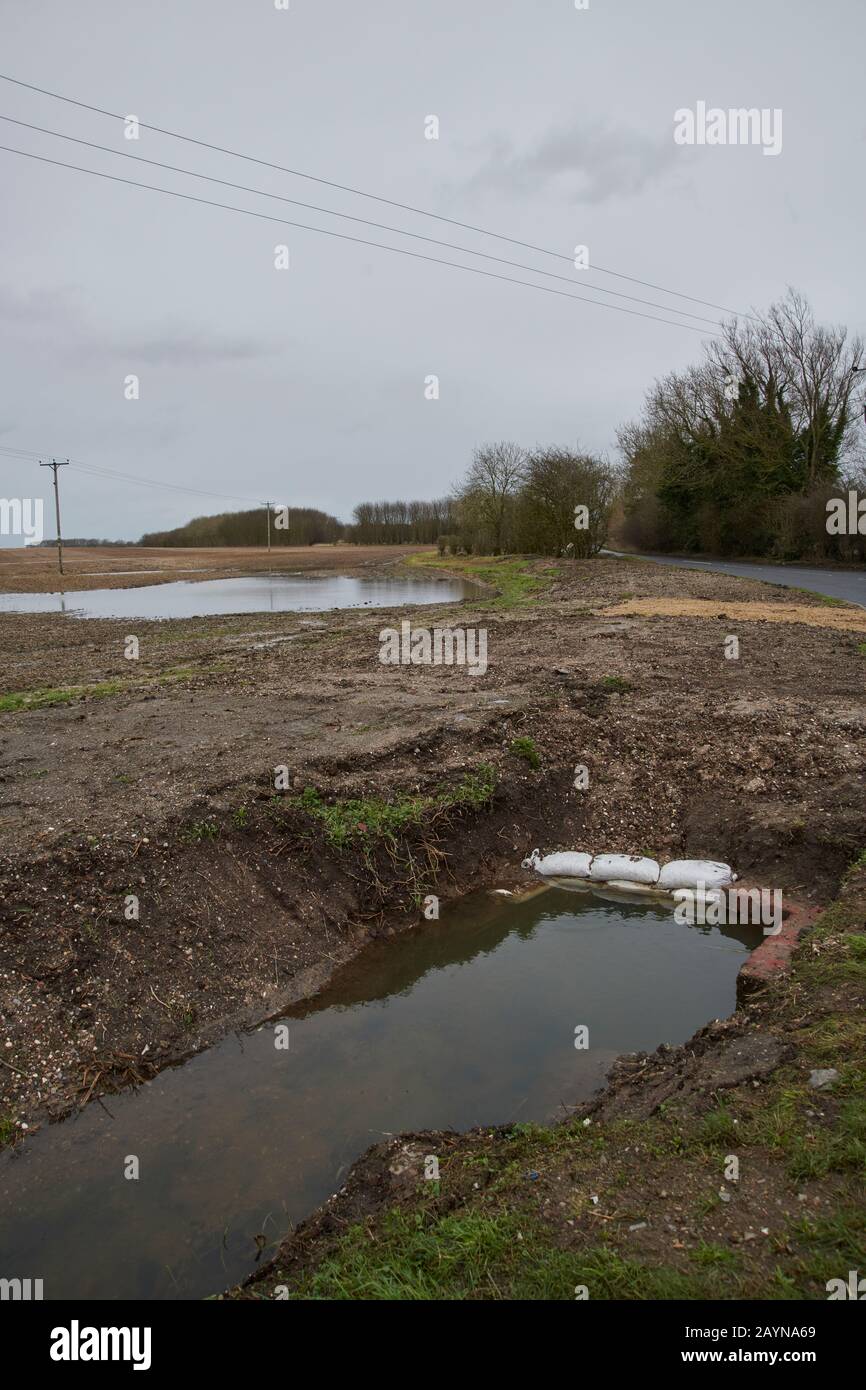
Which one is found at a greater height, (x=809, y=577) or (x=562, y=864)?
(x=809, y=577)

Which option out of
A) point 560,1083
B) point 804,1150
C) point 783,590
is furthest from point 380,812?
point 783,590

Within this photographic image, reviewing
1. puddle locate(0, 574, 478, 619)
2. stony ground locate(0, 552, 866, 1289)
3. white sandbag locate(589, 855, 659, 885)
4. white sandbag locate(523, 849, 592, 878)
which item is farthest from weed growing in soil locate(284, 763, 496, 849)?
puddle locate(0, 574, 478, 619)

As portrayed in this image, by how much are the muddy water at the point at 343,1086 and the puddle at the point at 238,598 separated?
19.9m

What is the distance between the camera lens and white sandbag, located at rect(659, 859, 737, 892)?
6.46 meters

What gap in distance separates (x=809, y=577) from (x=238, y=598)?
72.1 feet

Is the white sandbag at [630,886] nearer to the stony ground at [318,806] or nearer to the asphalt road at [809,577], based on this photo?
the stony ground at [318,806]

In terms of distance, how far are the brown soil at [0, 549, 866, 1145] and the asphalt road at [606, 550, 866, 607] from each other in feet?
37.8

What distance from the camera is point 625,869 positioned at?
22.1 feet

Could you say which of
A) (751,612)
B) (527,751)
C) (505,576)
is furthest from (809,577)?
(527,751)

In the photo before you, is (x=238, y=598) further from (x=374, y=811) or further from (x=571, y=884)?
(x=571, y=884)

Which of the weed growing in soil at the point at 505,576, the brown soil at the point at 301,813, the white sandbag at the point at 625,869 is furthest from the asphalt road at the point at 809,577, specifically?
the white sandbag at the point at 625,869

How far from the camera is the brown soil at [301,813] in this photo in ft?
16.4

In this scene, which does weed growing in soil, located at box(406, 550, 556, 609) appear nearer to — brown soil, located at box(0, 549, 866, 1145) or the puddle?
the puddle
